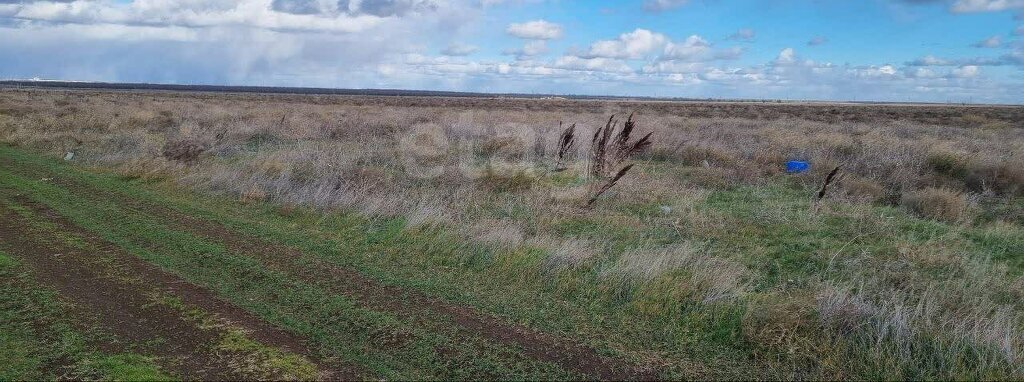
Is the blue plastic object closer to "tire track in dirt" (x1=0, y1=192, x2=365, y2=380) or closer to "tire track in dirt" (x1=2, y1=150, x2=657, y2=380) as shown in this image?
"tire track in dirt" (x1=2, y1=150, x2=657, y2=380)

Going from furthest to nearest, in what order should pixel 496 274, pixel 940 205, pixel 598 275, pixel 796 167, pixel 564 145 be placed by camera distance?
pixel 796 167 → pixel 564 145 → pixel 940 205 → pixel 496 274 → pixel 598 275

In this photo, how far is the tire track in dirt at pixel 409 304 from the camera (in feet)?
15.8

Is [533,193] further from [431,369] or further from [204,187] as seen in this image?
[431,369]

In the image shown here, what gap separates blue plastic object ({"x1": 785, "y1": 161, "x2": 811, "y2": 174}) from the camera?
52.1ft

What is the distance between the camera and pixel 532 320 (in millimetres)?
5652

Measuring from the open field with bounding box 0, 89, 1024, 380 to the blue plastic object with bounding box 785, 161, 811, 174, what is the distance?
152 centimetres

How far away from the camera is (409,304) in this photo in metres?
5.96

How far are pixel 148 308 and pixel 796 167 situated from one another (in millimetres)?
14866

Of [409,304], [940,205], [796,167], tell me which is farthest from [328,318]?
[796,167]

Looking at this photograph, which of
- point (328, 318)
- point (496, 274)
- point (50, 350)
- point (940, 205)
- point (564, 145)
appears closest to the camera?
point (50, 350)

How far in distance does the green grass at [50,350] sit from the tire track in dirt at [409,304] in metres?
1.99

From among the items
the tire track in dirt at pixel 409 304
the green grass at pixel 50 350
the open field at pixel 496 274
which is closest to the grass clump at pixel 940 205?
the open field at pixel 496 274

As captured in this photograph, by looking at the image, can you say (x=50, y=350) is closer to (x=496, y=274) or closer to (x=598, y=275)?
(x=496, y=274)

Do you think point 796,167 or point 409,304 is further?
point 796,167
